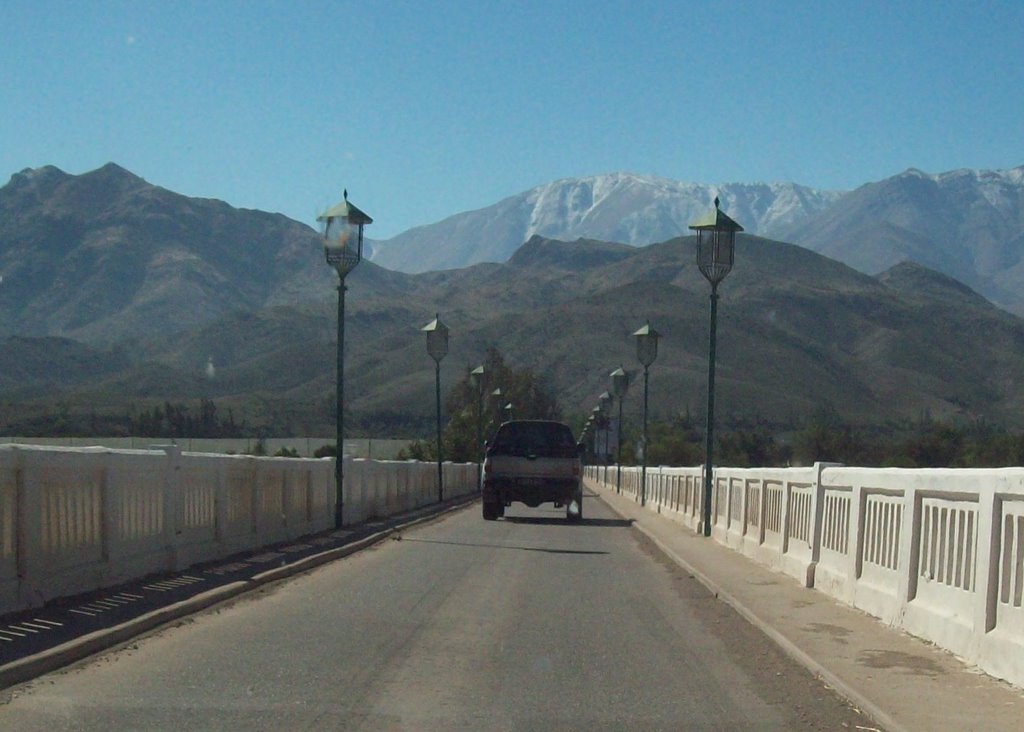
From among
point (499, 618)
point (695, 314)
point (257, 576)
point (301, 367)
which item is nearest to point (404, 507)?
point (257, 576)

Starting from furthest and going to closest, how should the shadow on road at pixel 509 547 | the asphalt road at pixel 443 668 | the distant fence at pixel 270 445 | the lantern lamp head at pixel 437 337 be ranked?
the distant fence at pixel 270 445 → the lantern lamp head at pixel 437 337 → the shadow on road at pixel 509 547 → the asphalt road at pixel 443 668

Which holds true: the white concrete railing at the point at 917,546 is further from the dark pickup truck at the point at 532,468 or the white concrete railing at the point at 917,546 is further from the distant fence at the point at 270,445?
the distant fence at the point at 270,445

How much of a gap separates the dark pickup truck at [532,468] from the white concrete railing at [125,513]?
8.71 m

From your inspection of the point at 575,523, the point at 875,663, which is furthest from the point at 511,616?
the point at 575,523

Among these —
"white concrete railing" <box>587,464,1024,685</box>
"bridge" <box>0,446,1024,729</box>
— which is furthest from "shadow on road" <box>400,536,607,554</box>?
"white concrete railing" <box>587,464,1024,685</box>

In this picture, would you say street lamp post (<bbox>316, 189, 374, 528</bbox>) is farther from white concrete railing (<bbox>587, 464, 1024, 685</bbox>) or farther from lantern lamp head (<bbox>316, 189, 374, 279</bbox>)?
white concrete railing (<bbox>587, 464, 1024, 685</bbox>)

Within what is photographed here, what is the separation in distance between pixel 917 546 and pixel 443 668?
4.06 metres

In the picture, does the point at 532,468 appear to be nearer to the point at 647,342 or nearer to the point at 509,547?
the point at 647,342

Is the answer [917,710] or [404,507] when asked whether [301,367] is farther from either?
[917,710]

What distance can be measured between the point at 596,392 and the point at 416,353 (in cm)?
3048

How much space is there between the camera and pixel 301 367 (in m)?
167

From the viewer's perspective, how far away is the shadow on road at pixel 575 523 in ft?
97.7

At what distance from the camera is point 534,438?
30.2m

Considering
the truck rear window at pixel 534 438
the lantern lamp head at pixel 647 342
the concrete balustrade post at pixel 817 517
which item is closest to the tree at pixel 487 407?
the lantern lamp head at pixel 647 342
